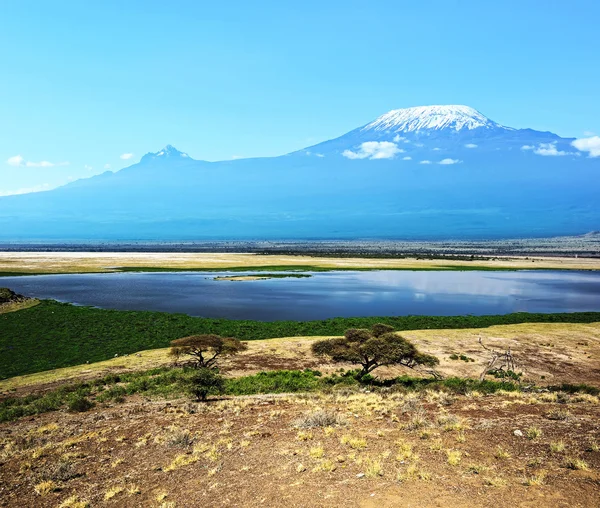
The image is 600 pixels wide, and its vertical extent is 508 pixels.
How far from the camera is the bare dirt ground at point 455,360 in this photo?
25250mm

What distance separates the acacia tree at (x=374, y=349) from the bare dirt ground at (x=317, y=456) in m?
6.50

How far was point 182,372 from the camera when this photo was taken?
2484cm

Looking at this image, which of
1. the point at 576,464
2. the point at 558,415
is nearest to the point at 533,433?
the point at 576,464

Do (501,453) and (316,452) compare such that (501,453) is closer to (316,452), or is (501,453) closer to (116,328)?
(316,452)

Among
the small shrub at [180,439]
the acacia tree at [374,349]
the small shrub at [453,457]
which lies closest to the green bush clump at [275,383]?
the acacia tree at [374,349]

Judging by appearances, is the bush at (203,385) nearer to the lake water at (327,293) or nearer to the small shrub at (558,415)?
the small shrub at (558,415)

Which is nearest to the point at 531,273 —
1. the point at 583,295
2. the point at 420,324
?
the point at 583,295

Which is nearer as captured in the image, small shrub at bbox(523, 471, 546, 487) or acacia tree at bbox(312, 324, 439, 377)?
small shrub at bbox(523, 471, 546, 487)

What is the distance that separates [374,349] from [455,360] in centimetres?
806

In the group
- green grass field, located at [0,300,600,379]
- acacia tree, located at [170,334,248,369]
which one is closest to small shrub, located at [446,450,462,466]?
acacia tree, located at [170,334,248,369]

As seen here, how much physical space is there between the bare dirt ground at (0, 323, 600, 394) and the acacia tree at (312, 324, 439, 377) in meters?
2.16

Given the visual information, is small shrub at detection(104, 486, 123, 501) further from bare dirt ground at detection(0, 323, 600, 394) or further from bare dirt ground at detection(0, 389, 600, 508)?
bare dirt ground at detection(0, 323, 600, 394)

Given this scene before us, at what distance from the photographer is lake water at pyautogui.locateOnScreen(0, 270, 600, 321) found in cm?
4984

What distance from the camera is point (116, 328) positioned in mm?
38938
